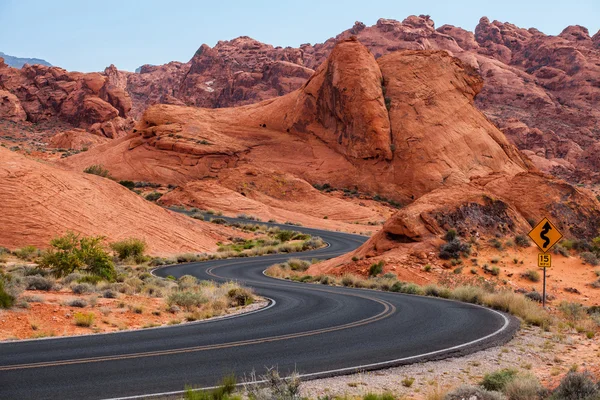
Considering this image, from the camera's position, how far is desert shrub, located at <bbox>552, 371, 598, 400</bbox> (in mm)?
7500

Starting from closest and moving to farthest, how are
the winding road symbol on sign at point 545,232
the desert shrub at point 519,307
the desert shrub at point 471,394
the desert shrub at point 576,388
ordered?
the desert shrub at point 576,388 → the desert shrub at point 471,394 → the desert shrub at point 519,307 → the winding road symbol on sign at point 545,232

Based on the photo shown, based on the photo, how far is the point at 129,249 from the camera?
116ft

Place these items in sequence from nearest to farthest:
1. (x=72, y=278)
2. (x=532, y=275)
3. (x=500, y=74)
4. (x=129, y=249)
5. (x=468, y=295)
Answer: (x=468, y=295), (x=72, y=278), (x=532, y=275), (x=129, y=249), (x=500, y=74)

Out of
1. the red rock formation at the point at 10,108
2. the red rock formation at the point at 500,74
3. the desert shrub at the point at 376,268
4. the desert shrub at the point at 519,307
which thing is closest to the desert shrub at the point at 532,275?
the desert shrub at the point at 376,268

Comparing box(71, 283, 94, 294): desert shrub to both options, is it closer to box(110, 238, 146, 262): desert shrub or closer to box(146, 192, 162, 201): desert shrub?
box(110, 238, 146, 262): desert shrub

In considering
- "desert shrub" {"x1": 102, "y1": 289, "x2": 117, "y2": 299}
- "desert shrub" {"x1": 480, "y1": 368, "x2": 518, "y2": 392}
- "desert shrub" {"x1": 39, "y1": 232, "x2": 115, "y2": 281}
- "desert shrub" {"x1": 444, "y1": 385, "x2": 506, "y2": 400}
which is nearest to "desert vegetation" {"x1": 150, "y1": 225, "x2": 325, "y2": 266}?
"desert shrub" {"x1": 39, "y1": 232, "x2": 115, "y2": 281}

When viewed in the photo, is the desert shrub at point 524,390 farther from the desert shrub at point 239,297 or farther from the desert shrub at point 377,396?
the desert shrub at point 239,297

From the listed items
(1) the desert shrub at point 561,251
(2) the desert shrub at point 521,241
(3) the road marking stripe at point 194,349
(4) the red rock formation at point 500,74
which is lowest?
(3) the road marking stripe at point 194,349

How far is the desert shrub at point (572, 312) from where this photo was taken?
687 inches

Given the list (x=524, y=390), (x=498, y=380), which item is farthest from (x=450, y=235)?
(x=524, y=390)

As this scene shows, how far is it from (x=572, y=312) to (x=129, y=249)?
83.8ft

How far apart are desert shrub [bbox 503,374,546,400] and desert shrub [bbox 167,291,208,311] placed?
426 inches

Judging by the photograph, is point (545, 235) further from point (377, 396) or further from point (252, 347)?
point (377, 396)

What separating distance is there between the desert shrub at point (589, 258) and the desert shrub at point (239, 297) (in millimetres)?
16605
